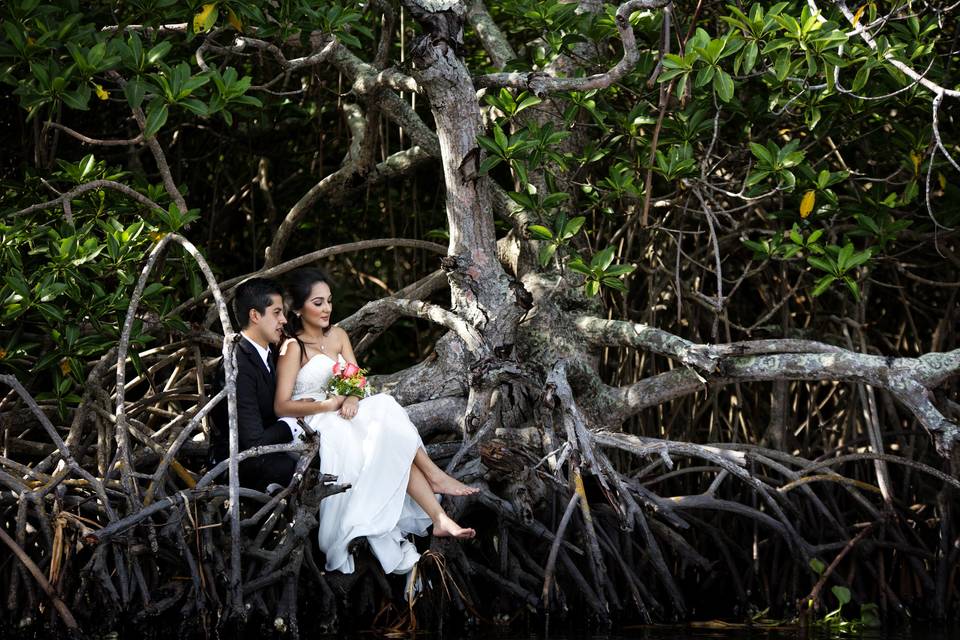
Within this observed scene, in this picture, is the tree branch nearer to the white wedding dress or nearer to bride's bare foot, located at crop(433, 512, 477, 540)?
the white wedding dress

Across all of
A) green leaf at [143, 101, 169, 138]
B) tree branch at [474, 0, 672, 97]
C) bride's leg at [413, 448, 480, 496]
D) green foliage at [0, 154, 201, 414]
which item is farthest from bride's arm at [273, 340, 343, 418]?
tree branch at [474, 0, 672, 97]

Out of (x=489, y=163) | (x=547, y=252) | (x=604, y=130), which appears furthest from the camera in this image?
(x=604, y=130)

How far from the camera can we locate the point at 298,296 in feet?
15.2

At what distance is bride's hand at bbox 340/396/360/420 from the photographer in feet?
14.4

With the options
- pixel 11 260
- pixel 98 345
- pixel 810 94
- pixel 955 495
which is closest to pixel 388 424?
pixel 98 345

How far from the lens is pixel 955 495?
211 inches

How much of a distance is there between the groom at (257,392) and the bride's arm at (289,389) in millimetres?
45

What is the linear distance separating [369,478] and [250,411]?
0.48 m

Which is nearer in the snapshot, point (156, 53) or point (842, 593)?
point (156, 53)

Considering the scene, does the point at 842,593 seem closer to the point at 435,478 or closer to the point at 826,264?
the point at 826,264

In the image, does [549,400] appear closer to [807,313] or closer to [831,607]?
[831,607]

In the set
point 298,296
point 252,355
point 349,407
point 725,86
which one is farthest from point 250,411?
point 725,86

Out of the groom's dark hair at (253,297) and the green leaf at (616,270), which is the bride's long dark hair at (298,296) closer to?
the groom's dark hair at (253,297)

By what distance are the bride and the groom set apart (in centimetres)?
6
